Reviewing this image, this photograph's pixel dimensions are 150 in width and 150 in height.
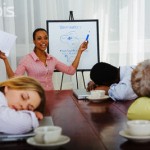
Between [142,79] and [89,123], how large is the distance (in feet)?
0.88

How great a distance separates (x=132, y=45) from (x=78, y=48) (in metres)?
0.67

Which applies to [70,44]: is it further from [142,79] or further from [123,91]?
[142,79]

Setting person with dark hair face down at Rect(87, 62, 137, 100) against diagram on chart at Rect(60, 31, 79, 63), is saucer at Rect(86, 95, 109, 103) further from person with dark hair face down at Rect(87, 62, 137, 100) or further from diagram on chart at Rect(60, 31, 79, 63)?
diagram on chart at Rect(60, 31, 79, 63)

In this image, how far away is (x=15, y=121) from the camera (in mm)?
1085

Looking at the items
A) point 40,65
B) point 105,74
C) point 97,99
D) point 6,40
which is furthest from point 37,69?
point 97,99

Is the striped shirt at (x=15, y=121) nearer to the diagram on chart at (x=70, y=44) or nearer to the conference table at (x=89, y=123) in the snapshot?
the conference table at (x=89, y=123)

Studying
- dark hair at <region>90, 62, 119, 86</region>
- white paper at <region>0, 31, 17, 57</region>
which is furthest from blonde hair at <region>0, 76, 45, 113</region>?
white paper at <region>0, 31, 17, 57</region>

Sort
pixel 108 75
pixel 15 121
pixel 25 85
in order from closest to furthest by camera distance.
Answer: pixel 15 121
pixel 25 85
pixel 108 75

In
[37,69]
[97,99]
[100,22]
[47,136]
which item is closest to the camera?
[47,136]

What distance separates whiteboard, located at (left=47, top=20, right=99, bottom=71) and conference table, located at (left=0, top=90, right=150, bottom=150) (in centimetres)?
161

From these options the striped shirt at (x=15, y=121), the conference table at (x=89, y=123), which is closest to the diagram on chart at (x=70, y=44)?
the conference table at (x=89, y=123)

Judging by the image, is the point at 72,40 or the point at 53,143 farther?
the point at 72,40

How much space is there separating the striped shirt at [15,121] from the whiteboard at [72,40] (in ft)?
8.00

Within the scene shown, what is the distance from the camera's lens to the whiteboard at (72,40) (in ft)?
11.6
